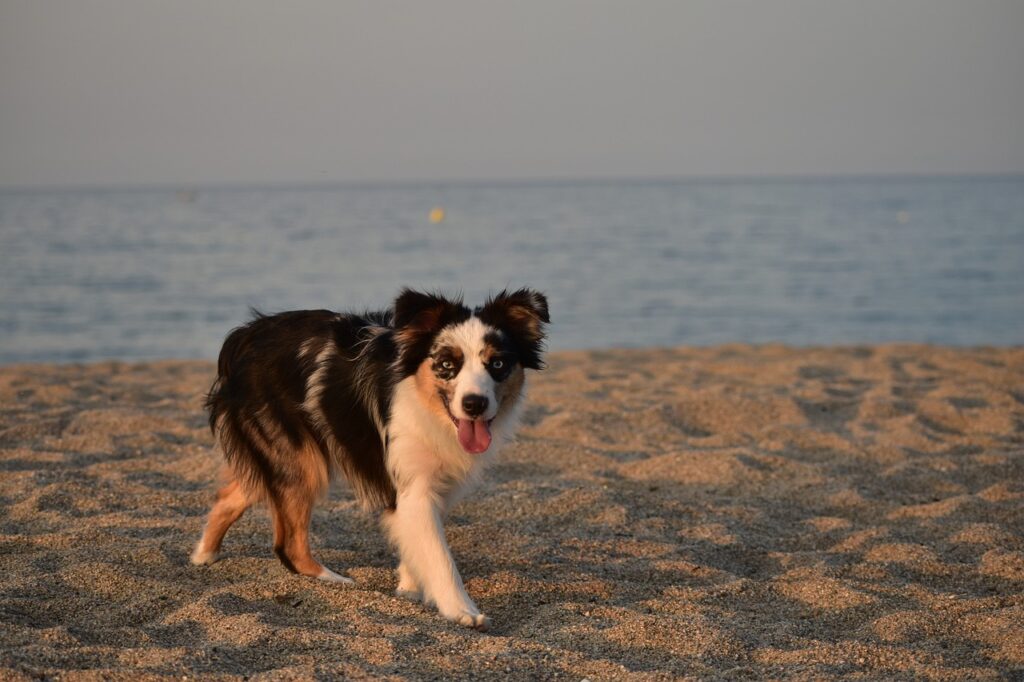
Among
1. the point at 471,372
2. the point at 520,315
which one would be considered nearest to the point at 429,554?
the point at 471,372

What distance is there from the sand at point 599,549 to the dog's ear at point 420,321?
105cm

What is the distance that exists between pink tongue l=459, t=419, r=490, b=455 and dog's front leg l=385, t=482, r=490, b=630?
11.0 inches

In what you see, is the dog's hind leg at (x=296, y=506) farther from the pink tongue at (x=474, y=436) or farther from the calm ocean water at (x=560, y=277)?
the calm ocean water at (x=560, y=277)

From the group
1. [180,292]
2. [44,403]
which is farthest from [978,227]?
[44,403]

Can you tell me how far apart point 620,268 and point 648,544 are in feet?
70.5

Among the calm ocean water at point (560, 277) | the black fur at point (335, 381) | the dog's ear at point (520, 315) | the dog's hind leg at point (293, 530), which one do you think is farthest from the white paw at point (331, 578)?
the calm ocean water at point (560, 277)

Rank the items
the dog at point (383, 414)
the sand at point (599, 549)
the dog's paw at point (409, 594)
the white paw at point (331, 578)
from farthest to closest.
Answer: the white paw at point (331, 578) < the dog's paw at point (409, 594) < the dog at point (383, 414) < the sand at point (599, 549)

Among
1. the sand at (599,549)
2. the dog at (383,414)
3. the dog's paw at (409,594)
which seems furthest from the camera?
the dog's paw at (409,594)

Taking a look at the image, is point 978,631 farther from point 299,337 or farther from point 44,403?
point 44,403

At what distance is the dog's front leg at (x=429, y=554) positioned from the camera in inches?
174

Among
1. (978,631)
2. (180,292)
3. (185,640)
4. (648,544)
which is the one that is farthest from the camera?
(180,292)

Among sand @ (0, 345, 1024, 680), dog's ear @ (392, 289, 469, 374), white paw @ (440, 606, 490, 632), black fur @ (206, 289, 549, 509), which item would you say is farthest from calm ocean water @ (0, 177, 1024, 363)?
white paw @ (440, 606, 490, 632)

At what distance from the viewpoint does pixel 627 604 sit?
467 centimetres

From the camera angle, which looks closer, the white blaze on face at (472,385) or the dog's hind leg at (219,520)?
the white blaze on face at (472,385)
